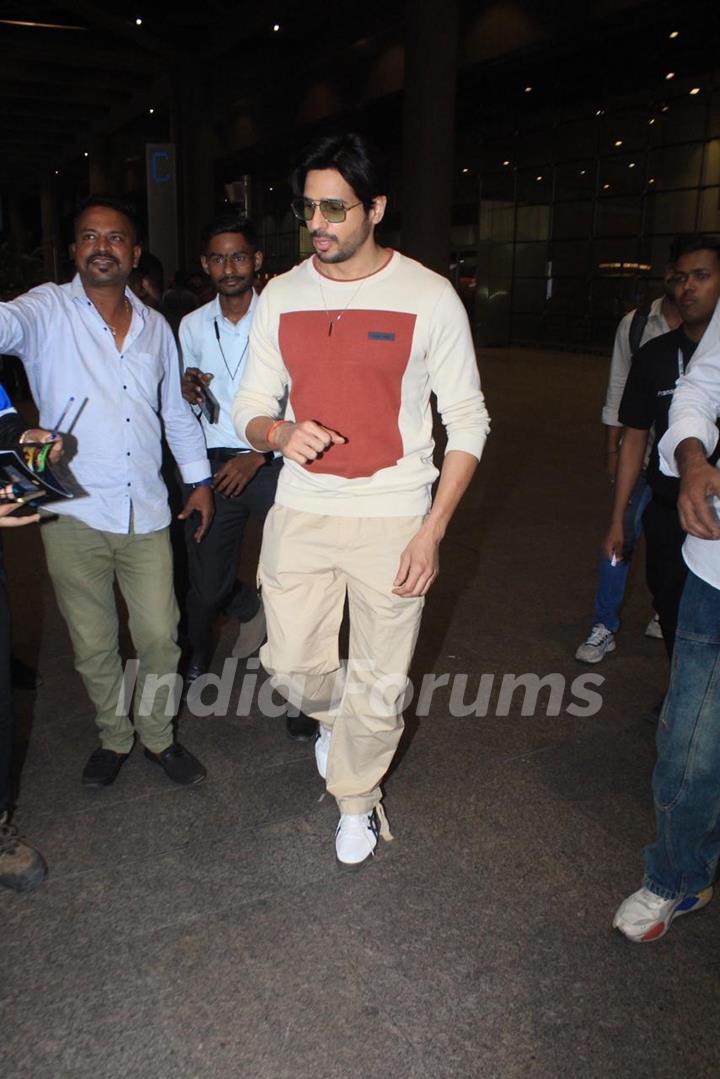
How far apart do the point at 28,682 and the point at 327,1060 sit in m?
2.55

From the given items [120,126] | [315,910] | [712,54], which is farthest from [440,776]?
[120,126]

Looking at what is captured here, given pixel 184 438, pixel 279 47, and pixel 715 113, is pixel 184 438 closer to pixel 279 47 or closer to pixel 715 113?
pixel 715 113

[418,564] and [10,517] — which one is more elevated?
[10,517]

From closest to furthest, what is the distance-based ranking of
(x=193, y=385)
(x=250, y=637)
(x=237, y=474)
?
(x=237, y=474)
(x=193, y=385)
(x=250, y=637)

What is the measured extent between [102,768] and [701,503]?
2349 mm

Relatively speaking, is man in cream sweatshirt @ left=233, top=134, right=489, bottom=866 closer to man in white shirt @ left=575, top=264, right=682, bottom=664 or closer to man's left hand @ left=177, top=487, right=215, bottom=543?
man's left hand @ left=177, top=487, right=215, bottom=543

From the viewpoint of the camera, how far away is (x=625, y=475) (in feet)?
12.2

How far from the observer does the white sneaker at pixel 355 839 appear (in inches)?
110

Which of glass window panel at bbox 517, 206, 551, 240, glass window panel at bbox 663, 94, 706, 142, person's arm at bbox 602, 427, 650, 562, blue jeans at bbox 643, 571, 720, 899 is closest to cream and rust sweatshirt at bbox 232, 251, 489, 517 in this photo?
blue jeans at bbox 643, 571, 720, 899

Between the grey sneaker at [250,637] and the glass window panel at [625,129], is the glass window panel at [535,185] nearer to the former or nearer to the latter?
the glass window panel at [625,129]

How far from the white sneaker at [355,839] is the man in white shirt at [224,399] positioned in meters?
1.45

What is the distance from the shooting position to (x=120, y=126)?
27.8m

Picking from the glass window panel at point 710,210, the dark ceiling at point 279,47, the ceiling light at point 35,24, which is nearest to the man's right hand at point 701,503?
the dark ceiling at point 279,47
